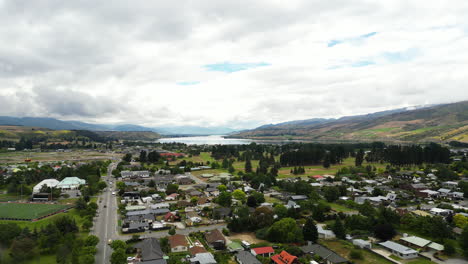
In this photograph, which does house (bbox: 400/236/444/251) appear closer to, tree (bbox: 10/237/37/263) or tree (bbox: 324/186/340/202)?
tree (bbox: 324/186/340/202)

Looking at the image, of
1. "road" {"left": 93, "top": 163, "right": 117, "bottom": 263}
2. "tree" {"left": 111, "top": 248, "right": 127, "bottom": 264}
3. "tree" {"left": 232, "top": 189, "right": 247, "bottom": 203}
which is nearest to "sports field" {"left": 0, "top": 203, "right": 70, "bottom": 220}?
"road" {"left": 93, "top": 163, "right": 117, "bottom": 263}

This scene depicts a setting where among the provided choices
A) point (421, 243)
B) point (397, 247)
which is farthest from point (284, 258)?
point (421, 243)

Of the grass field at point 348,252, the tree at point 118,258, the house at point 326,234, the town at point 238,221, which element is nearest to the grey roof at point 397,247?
the town at point 238,221

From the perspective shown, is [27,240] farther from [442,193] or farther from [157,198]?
[442,193]

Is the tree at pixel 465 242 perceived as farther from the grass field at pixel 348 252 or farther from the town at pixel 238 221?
the grass field at pixel 348 252

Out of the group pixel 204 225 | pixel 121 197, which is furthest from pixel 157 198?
pixel 204 225
